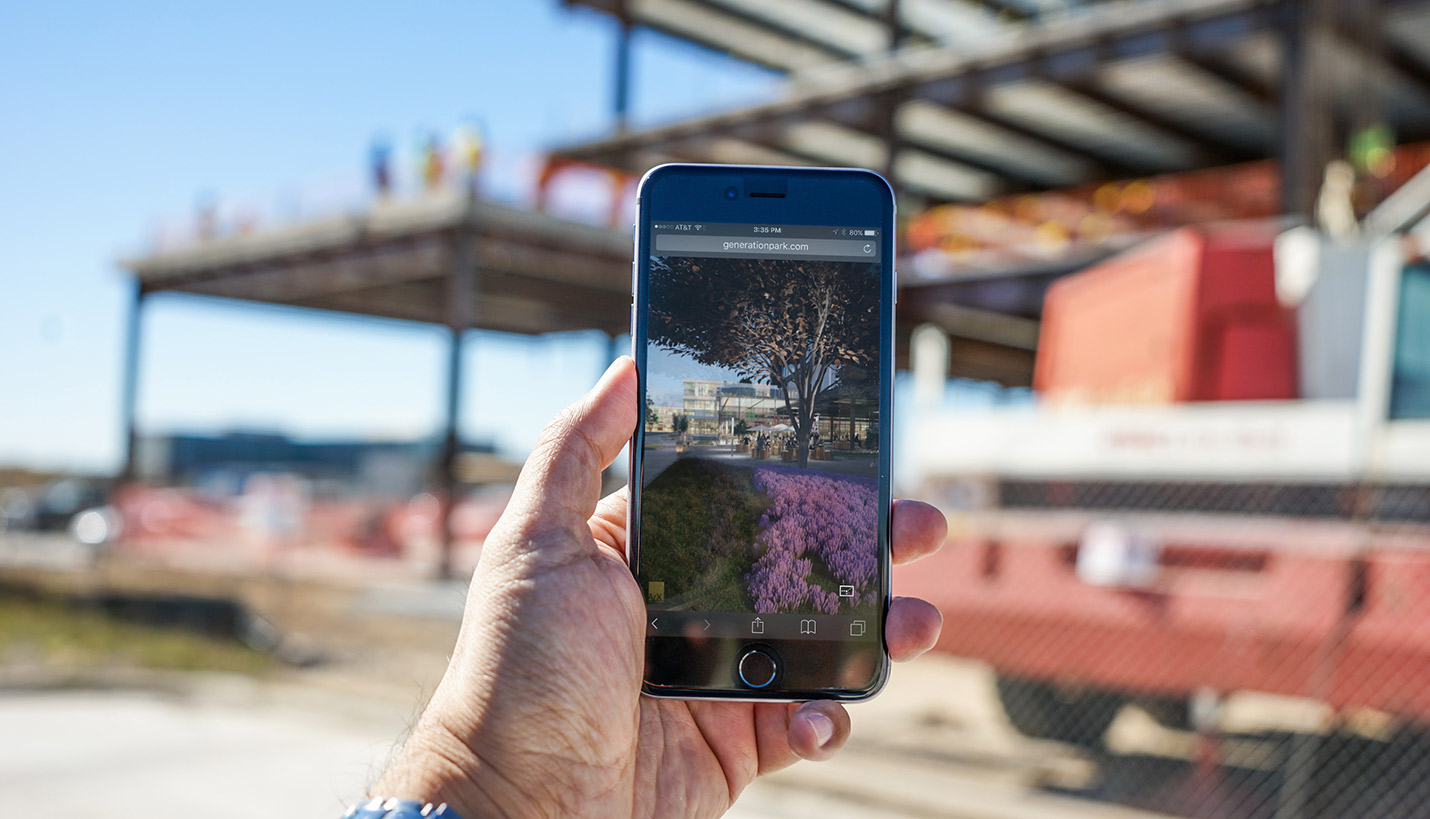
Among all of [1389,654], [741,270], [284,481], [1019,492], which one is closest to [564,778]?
[741,270]

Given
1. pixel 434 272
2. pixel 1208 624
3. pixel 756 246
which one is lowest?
→ pixel 1208 624

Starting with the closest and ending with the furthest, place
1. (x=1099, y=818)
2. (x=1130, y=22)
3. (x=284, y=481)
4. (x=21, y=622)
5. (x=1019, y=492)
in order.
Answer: (x=1099, y=818) < (x=1019, y=492) < (x=21, y=622) < (x=1130, y=22) < (x=284, y=481)

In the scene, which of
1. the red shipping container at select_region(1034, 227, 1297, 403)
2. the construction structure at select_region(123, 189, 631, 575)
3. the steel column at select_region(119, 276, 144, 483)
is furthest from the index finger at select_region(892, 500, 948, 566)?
the steel column at select_region(119, 276, 144, 483)

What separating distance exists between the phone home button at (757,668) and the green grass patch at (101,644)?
35.6ft

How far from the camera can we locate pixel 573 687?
6.02ft

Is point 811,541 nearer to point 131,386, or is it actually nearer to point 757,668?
point 757,668

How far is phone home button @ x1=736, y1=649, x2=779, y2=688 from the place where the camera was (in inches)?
78.0

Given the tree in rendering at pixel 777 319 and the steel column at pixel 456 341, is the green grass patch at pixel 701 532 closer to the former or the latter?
the tree in rendering at pixel 777 319

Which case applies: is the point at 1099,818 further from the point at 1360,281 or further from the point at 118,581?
the point at 118,581

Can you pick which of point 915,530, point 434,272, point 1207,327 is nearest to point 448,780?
point 915,530

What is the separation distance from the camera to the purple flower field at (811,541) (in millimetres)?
2008

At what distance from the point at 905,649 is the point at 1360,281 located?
18.3 feet

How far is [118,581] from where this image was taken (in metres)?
19.4

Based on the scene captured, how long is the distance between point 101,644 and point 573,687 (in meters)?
13.9
